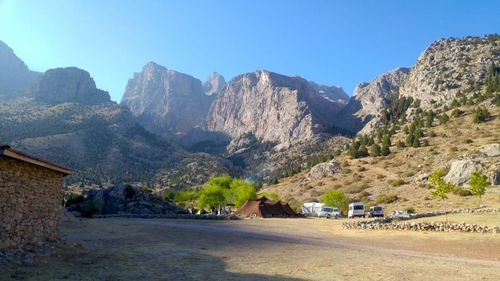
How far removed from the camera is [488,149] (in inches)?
2486

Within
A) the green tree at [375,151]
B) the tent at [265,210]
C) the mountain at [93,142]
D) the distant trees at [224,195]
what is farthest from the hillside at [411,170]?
the mountain at [93,142]

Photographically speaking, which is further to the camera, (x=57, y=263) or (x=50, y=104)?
(x=50, y=104)

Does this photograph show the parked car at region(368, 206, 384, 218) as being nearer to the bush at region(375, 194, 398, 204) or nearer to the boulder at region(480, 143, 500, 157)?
the bush at region(375, 194, 398, 204)

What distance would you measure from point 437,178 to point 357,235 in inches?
679

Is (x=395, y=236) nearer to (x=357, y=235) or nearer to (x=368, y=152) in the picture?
(x=357, y=235)

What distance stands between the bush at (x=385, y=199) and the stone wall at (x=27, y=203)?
5683 centimetres

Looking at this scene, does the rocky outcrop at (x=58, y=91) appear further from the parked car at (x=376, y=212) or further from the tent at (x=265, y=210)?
the parked car at (x=376, y=212)

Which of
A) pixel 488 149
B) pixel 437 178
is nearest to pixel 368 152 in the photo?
pixel 488 149

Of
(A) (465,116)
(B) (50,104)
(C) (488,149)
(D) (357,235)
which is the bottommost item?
(D) (357,235)

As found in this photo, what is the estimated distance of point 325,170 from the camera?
9294 cm

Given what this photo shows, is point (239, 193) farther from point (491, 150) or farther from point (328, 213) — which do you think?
point (491, 150)

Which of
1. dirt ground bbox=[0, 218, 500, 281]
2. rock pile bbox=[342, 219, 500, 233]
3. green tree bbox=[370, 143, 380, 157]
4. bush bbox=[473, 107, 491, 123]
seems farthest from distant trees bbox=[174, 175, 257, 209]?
bush bbox=[473, 107, 491, 123]

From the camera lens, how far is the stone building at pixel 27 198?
1238 cm

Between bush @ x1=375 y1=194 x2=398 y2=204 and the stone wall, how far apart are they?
56835mm
